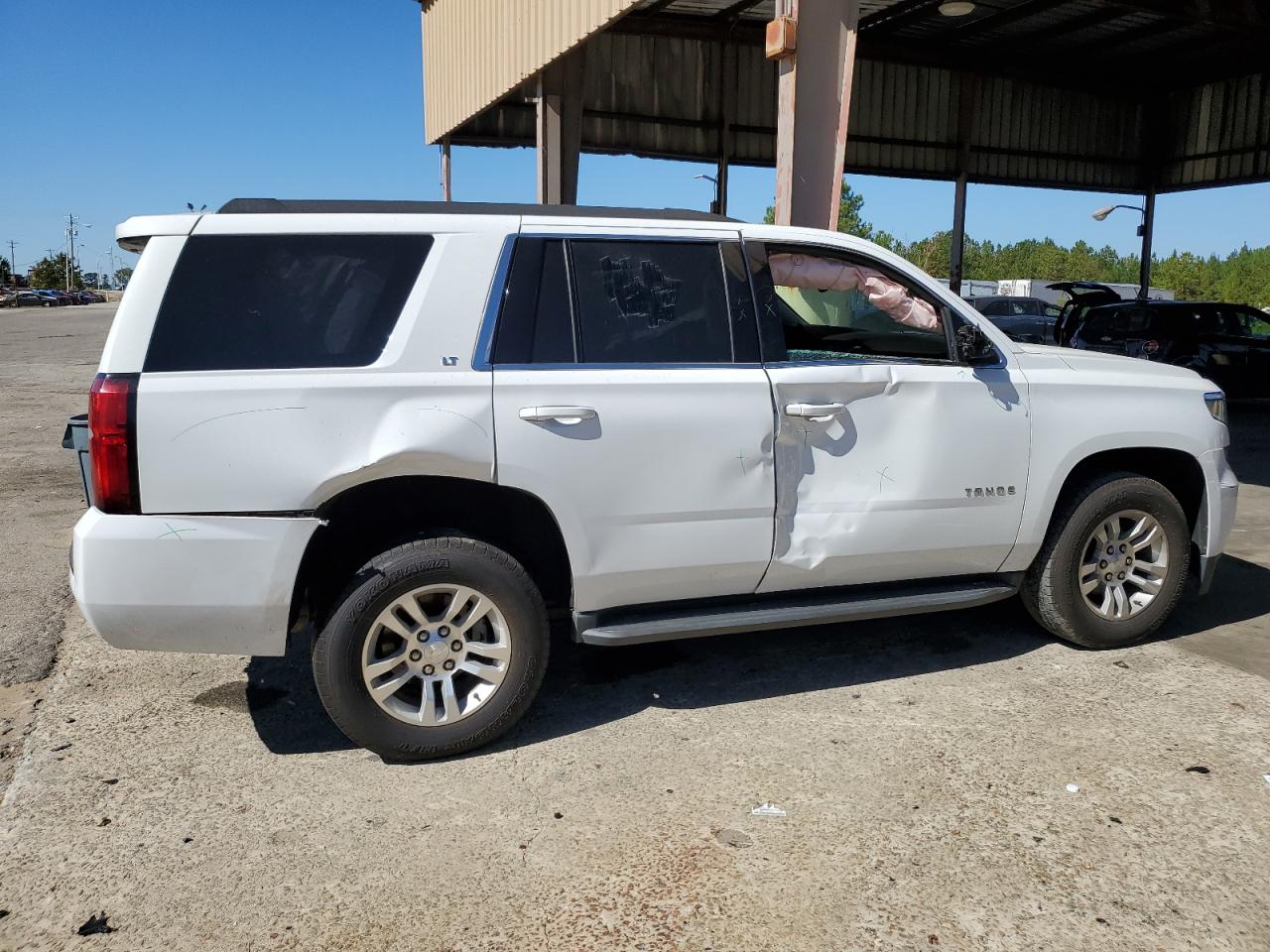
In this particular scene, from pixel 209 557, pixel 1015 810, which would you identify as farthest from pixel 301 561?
pixel 1015 810

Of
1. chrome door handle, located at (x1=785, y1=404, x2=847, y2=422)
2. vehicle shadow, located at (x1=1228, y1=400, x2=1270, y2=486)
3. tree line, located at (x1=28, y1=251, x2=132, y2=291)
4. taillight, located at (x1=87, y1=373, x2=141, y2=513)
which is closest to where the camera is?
taillight, located at (x1=87, y1=373, x2=141, y2=513)

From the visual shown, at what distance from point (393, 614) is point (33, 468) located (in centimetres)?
745

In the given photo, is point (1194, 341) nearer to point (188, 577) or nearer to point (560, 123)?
point (560, 123)

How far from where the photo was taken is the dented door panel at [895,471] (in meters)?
3.96

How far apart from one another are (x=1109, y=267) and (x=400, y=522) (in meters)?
148

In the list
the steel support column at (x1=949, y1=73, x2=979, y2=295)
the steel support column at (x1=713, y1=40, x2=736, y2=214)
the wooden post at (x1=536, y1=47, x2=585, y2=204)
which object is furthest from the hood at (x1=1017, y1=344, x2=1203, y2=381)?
the steel support column at (x1=949, y1=73, x2=979, y2=295)

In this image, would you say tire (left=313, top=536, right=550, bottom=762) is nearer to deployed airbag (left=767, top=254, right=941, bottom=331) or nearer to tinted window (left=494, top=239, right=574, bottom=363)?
tinted window (left=494, top=239, right=574, bottom=363)

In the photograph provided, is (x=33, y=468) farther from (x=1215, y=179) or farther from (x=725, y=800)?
(x=1215, y=179)

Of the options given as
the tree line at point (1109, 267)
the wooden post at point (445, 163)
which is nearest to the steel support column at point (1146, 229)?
the wooden post at point (445, 163)

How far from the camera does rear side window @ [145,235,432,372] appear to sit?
11.0ft

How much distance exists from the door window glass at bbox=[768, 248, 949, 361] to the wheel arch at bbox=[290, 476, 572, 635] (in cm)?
129

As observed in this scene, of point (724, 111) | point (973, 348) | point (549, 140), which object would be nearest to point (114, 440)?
point (973, 348)

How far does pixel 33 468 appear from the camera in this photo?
930 cm

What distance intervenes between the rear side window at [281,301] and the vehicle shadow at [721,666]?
4.87 ft
